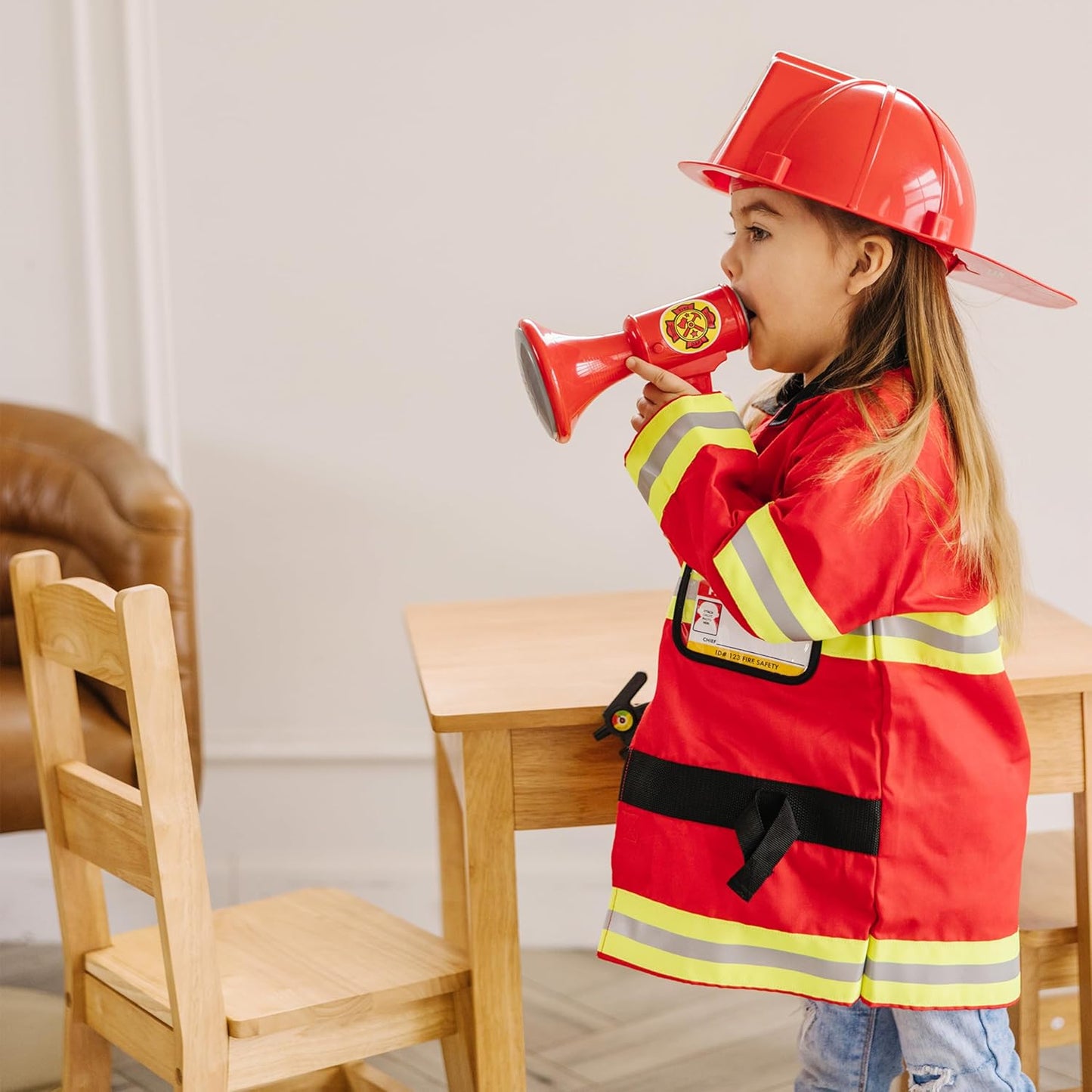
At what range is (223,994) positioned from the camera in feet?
4.51

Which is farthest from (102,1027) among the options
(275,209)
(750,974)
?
(275,209)

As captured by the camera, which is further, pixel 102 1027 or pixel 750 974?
pixel 102 1027

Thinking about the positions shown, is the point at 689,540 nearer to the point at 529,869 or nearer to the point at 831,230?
the point at 831,230

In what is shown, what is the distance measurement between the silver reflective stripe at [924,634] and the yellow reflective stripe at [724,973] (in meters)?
0.33

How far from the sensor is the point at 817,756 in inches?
50.4

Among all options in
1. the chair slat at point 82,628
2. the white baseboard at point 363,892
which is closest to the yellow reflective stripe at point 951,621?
the chair slat at point 82,628

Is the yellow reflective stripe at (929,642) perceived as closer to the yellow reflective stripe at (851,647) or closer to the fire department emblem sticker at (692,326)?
the yellow reflective stripe at (851,647)

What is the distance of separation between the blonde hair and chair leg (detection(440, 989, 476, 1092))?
0.68 metres

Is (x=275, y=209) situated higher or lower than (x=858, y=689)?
higher

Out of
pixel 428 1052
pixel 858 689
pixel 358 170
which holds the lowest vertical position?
pixel 428 1052

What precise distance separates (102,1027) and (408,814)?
113cm

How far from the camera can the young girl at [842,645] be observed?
4.12 feet

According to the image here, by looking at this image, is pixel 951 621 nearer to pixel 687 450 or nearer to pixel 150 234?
pixel 687 450

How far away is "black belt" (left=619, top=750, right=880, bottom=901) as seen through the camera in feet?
4.17
